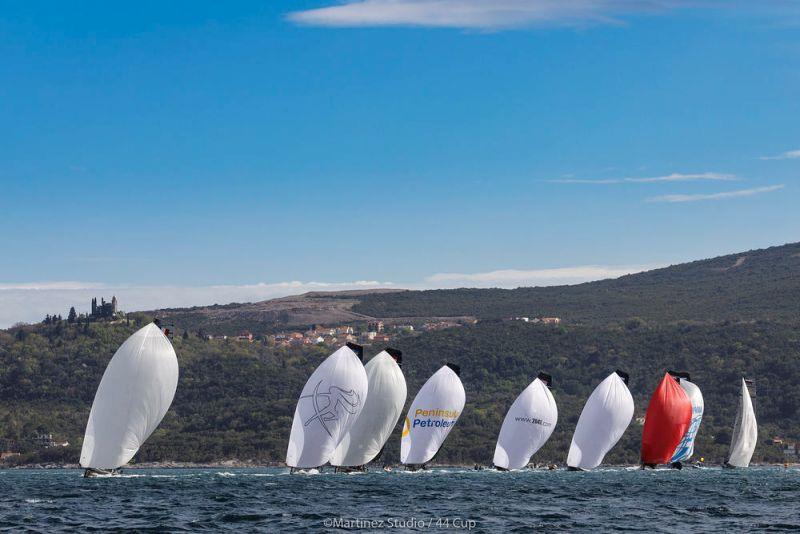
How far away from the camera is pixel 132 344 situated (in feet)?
250

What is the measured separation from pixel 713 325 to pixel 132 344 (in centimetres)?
11332

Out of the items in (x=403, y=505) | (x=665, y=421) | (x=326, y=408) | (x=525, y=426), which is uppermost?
(x=326, y=408)

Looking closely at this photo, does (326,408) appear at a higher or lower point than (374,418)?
higher

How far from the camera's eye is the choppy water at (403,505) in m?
50.0

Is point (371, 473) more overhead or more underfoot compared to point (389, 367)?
more underfoot

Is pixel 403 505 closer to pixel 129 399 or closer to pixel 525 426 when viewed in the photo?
pixel 129 399

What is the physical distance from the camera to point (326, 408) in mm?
83312


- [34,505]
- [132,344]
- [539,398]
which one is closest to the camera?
[34,505]

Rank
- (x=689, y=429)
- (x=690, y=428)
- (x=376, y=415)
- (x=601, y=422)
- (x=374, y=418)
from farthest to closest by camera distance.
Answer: (x=690, y=428) < (x=689, y=429) < (x=601, y=422) < (x=376, y=415) < (x=374, y=418)

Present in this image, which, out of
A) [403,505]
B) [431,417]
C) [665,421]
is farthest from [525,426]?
[403,505]

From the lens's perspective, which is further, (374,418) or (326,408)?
(374,418)

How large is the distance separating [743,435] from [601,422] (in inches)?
628

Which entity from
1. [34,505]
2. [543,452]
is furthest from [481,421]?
[34,505]

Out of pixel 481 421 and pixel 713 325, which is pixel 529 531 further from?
pixel 713 325
